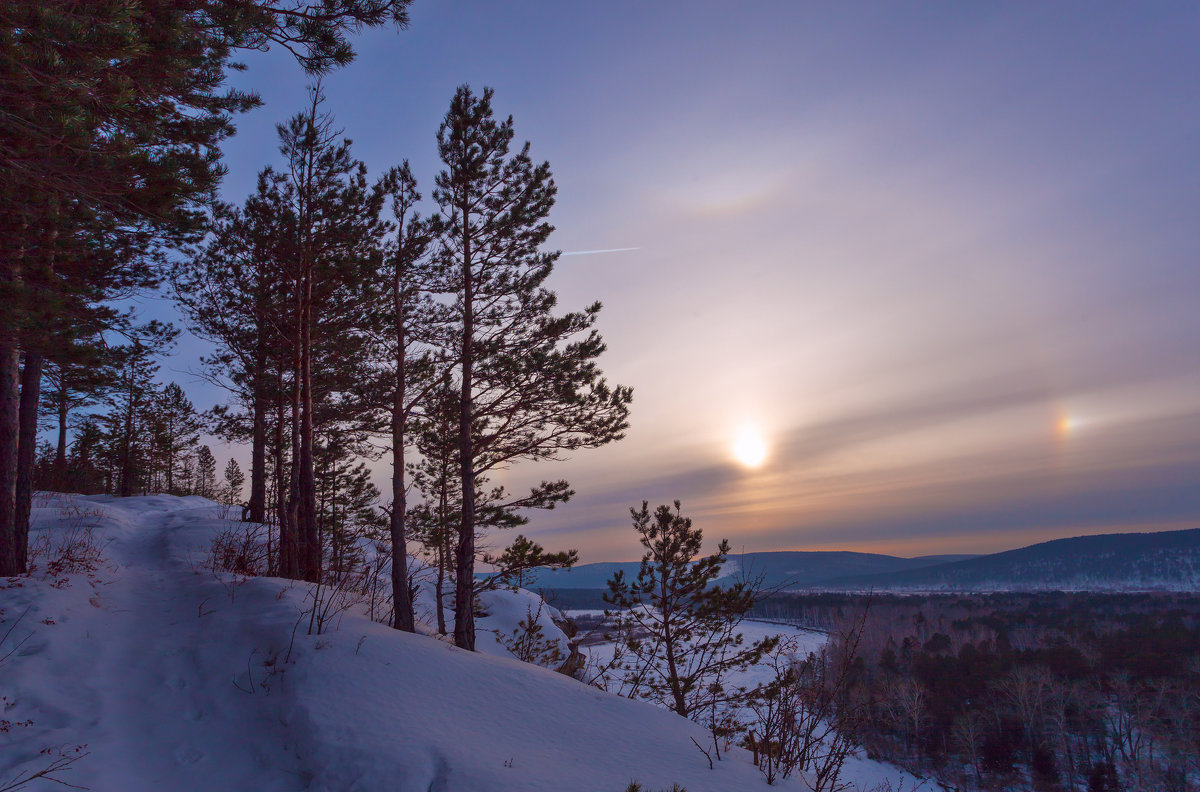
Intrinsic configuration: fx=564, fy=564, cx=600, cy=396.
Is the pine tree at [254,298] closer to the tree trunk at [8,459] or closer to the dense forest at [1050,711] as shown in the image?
the tree trunk at [8,459]

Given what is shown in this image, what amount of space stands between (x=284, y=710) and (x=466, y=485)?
5.64 m

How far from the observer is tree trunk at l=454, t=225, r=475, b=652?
10.6 m

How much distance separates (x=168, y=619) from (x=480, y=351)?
20.9 ft

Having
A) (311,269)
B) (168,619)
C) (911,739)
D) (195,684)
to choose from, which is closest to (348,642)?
A: (195,684)

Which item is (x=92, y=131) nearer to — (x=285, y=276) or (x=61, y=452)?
(x=285, y=276)

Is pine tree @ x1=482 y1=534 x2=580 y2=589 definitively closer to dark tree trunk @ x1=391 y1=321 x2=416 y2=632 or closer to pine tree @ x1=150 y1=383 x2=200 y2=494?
dark tree trunk @ x1=391 y1=321 x2=416 y2=632

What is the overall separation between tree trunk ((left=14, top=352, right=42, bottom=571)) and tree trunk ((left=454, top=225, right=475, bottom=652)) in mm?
6446

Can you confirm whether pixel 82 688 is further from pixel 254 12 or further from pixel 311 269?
pixel 311 269

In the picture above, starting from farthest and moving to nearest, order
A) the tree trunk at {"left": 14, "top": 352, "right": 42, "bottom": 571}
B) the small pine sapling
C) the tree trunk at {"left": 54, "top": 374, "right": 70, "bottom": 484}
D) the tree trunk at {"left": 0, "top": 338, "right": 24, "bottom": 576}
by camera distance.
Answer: the tree trunk at {"left": 54, "top": 374, "right": 70, "bottom": 484} → the small pine sapling → the tree trunk at {"left": 14, "top": 352, "right": 42, "bottom": 571} → the tree trunk at {"left": 0, "top": 338, "right": 24, "bottom": 576}

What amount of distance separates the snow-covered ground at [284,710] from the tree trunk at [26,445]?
0.82 meters

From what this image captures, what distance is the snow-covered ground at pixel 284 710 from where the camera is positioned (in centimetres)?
472

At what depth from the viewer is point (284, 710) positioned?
17.9 ft

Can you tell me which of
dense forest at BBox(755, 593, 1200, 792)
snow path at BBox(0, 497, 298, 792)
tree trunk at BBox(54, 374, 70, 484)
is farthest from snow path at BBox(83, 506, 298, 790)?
dense forest at BBox(755, 593, 1200, 792)

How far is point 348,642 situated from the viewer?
6.77 metres
